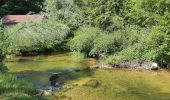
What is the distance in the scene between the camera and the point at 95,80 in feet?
74.7

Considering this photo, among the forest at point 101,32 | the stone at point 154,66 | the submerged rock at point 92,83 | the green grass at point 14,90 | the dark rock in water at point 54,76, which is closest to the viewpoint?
the green grass at point 14,90

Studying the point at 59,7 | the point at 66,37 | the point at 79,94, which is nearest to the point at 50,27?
the point at 66,37

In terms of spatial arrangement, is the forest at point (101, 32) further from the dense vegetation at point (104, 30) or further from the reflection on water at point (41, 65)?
the reflection on water at point (41, 65)

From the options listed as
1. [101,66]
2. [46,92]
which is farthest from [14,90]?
[101,66]

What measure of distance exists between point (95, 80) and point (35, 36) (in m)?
13.0

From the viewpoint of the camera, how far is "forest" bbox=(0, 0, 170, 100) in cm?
2708

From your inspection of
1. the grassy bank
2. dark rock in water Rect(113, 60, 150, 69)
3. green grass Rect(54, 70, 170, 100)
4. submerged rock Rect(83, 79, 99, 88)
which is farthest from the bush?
the grassy bank

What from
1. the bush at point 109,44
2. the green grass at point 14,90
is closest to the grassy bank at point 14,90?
the green grass at point 14,90

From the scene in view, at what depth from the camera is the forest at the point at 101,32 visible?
2708 centimetres

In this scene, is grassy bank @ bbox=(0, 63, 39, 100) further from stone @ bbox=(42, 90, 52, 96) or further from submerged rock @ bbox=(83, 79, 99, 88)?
submerged rock @ bbox=(83, 79, 99, 88)

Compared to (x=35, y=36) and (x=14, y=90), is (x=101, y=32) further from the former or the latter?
(x=14, y=90)

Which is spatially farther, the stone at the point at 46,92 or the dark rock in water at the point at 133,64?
the dark rock in water at the point at 133,64

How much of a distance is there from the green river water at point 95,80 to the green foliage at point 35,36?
8.57 ft

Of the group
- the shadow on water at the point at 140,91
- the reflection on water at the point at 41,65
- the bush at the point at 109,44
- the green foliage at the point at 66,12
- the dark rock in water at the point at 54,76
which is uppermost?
the green foliage at the point at 66,12
